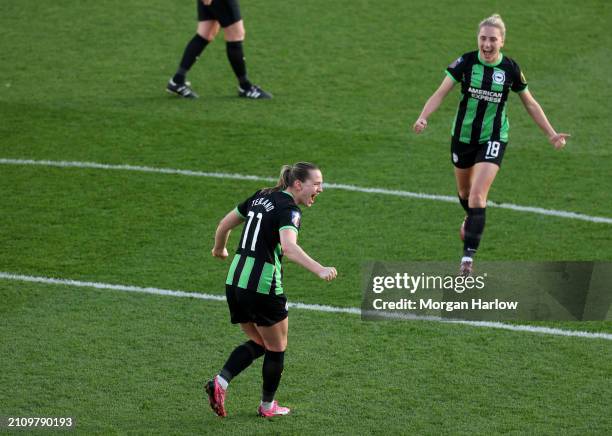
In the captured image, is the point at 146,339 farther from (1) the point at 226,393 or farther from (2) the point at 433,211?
(2) the point at 433,211

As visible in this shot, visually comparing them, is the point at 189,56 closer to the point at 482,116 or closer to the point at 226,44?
the point at 226,44

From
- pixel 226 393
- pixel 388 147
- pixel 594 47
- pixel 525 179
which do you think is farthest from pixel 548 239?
pixel 594 47

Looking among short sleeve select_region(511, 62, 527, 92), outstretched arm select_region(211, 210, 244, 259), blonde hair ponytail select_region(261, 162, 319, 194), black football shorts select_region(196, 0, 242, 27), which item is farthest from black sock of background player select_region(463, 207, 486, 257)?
black football shorts select_region(196, 0, 242, 27)

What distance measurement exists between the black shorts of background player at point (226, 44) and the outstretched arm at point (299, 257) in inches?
307

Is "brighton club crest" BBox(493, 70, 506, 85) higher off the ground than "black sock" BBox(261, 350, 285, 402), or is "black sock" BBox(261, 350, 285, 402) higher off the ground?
"brighton club crest" BBox(493, 70, 506, 85)

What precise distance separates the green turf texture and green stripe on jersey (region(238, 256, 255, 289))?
0.97m

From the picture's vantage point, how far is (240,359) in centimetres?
748

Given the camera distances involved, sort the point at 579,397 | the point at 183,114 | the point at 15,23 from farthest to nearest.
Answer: the point at 15,23 < the point at 183,114 < the point at 579,397

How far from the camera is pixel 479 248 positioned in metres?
10.5

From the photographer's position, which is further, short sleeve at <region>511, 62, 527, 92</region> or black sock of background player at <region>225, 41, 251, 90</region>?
black sock of background player at <region>225, 41, 251, 90</region>

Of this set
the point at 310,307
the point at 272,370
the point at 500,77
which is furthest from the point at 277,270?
the point at 500,77

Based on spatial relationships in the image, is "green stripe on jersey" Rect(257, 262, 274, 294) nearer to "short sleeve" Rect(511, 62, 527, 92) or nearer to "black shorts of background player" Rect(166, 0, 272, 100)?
"short sleeve" Rect(511, 62, 527, 92)

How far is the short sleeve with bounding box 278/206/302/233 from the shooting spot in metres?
7.04

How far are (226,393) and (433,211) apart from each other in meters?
4.29
